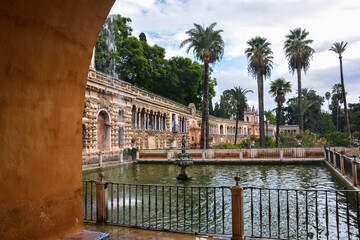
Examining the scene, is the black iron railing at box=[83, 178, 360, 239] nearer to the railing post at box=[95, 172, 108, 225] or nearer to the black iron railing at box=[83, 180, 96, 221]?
the black iron railing at box=[83, 180, 96, 221]

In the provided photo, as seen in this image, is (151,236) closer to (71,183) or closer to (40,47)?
(71,183)

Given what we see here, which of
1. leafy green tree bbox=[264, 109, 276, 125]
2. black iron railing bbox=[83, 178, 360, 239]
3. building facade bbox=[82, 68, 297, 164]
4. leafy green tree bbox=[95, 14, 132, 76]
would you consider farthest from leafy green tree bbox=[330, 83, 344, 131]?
black iron railing bbox=[83, 178, 360, 239]

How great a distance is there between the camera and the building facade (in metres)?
20.9

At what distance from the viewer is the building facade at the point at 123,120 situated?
822 inches

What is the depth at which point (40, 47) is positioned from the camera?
305 cm

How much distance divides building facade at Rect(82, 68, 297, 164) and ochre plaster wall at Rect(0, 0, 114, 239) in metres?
15.0

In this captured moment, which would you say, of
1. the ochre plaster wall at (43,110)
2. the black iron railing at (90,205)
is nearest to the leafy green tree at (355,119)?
the black iron railing at (90,205)

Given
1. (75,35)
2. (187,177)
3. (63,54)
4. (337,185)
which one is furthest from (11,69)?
(337,185)

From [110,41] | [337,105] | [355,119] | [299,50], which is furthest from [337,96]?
[110,41]

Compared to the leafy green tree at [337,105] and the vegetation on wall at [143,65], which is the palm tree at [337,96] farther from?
the vegetation on wall at [143,65]

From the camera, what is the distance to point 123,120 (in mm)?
26078

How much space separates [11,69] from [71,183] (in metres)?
1.61

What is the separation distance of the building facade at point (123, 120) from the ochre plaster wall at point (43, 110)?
15.0 meters

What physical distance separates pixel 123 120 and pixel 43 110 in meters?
23.3
